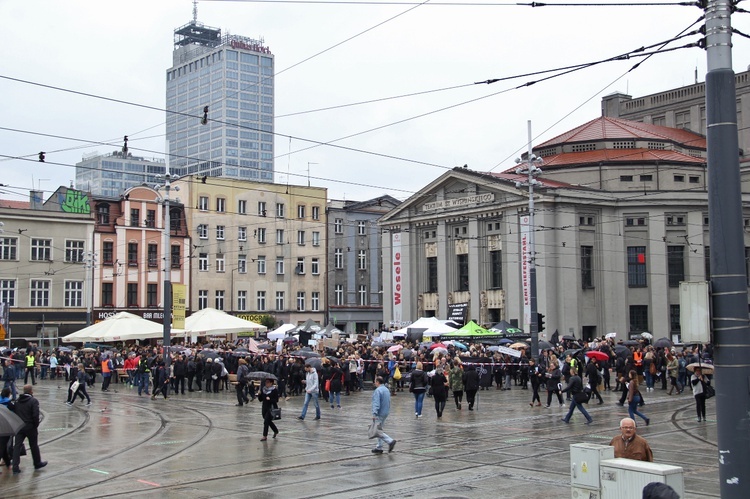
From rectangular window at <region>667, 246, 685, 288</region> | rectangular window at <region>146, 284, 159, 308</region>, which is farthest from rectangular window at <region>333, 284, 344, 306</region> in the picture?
rectangular window at <region>667, 246, 685, 288</region>

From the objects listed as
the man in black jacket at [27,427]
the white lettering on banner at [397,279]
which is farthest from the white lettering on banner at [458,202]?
the man in black jacket at [27,427]

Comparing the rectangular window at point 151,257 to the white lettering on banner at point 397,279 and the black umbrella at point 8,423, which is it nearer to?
the white lettering on banner at point 397,279

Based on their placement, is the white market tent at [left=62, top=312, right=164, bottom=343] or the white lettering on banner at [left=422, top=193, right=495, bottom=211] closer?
the white market tent at [left=62, top=312, right=164, bottom=343]

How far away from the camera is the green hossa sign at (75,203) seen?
A: 65438 mm

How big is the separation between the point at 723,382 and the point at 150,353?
113 ft

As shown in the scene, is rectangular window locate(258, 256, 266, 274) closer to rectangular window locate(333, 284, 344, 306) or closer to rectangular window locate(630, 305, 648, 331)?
rectangular window locate(333, 284, 344, 306)

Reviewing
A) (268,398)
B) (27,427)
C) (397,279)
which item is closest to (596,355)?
(268,398)

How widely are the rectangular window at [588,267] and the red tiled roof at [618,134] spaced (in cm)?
995

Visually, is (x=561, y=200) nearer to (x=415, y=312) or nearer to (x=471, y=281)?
(x=471, y=281)

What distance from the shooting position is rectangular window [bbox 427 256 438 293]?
6931 cm

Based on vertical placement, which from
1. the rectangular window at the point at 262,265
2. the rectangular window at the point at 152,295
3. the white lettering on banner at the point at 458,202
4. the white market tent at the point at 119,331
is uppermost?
the white lettering on banner at the point at 458,202

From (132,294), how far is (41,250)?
7.58m

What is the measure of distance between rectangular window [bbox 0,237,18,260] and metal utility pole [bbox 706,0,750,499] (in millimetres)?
60169

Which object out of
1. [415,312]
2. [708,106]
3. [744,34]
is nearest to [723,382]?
[708,106]
